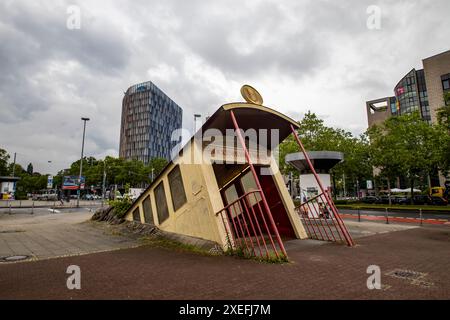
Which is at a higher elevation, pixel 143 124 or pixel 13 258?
pixel 143 124

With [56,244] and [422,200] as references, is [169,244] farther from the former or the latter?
[422,200]

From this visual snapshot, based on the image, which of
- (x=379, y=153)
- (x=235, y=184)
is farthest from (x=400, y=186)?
(x=235, y=184)

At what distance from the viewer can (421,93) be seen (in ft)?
210

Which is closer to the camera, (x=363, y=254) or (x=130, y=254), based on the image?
(x=363, y=254)

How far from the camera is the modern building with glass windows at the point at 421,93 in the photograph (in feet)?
163

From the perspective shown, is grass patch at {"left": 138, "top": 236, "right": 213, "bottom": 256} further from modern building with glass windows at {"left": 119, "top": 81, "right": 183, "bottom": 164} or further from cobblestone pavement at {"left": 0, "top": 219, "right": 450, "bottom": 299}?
modern building with glass windows at {"left": 119, "top": 81, "right": 183, "bottom": 164}

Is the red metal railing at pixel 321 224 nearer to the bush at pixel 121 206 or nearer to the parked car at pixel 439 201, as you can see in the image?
the bush at pixel 121 206

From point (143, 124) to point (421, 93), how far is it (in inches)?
3566

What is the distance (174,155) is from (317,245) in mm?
6066

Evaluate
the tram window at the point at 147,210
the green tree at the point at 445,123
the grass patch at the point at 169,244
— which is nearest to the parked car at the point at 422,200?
the green tree at the point at 445,123

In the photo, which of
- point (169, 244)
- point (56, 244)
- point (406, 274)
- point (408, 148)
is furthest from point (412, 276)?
point (408, 148)

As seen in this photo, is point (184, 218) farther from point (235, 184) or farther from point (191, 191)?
point (235, 184)

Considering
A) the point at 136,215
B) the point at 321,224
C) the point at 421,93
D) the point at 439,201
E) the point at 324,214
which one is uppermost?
the point at 421,93
